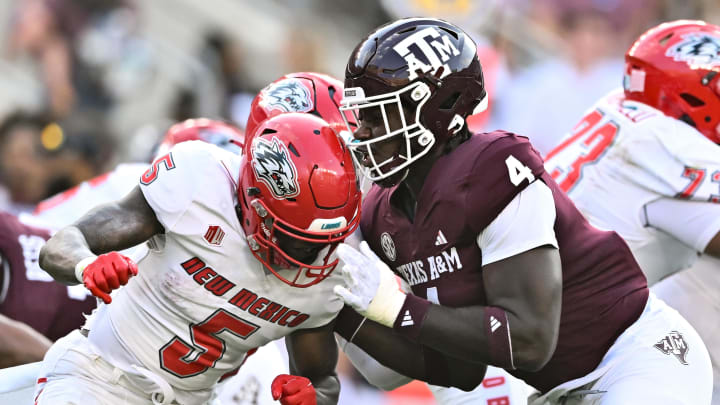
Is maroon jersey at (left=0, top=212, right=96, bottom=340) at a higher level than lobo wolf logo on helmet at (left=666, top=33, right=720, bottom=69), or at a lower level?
lower

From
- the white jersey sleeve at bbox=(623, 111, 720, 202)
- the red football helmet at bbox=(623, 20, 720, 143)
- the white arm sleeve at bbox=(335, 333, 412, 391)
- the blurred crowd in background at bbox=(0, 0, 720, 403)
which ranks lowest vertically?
the blurred crowd in background at bbox=(0, 0, 720, 403)

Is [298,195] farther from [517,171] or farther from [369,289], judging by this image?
[517,171]

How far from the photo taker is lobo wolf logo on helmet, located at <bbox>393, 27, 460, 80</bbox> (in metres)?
3.45

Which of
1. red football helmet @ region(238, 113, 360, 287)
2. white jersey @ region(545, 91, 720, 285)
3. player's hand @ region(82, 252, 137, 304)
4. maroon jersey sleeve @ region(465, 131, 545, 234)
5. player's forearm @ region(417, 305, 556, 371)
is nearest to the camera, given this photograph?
player's hand @ region(82, 252, 137, 304)

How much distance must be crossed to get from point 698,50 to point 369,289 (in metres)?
2.28

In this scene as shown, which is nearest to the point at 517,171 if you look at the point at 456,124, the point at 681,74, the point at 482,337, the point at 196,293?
the point at 456,124

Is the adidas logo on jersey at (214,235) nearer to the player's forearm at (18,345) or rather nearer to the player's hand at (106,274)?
the player's hand at (106,274)

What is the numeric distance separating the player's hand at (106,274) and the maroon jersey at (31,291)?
5.83ft

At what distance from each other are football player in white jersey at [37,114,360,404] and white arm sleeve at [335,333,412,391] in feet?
1.16

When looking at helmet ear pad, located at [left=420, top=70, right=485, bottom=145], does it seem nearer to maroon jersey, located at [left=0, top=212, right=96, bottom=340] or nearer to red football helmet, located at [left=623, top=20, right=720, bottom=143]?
red football helmet, located at [left=623, top=20, right=720, bottom=143]

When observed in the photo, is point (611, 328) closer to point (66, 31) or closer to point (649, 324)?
point (649, 324)

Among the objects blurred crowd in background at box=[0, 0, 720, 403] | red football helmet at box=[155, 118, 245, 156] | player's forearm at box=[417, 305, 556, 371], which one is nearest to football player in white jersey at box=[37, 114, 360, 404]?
player's forearm at box=[417, 305, 556, 371]

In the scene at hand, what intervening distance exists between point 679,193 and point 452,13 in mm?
5184

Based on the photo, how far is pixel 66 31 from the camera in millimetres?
10016
